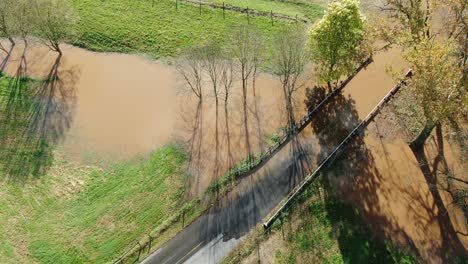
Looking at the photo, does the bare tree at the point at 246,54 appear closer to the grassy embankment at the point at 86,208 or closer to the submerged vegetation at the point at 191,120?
the submerged vegetation at the point at 191,120

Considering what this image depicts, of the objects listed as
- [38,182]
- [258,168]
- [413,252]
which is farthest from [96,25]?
[413,252]

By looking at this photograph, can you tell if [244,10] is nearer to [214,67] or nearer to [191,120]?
[214,67]

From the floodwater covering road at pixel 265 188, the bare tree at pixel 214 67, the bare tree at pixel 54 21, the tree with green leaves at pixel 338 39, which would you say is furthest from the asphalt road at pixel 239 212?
the bare tree at pixel 54 21

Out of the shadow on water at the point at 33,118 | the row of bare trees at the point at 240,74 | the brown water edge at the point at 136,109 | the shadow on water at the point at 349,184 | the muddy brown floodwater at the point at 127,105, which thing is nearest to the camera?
the shadow on water at the point at 349,184

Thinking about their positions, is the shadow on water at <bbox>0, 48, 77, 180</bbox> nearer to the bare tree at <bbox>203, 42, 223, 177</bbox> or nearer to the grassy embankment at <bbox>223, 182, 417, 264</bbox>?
the bare tree at <bbox>203, 42, 223, 177</bbox>

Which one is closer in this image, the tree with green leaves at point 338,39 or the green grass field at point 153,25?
the tree with green leaves at point 338,39

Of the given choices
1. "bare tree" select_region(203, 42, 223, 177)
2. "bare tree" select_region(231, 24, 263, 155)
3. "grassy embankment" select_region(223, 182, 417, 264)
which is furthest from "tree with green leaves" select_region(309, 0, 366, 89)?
"grassy embankment" select_region(223, 182, 417, 264)

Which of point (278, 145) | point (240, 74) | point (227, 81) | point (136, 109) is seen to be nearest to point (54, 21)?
point (136, 109)
